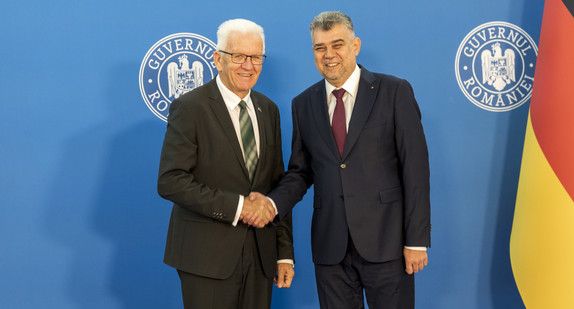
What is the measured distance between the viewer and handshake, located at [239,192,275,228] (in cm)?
191

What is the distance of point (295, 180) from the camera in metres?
2.16

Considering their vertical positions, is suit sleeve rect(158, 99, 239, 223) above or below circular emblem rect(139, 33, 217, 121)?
below

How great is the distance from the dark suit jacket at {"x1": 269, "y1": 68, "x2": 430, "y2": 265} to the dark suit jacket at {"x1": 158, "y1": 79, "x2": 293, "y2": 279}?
0.21 meters

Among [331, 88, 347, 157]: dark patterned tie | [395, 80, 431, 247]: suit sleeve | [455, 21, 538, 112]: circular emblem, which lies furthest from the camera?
[455, 21, 538, 112]: circular emblem

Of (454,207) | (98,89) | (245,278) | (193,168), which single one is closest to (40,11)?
(98,89)

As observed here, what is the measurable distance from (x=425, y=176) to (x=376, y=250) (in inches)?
14.4

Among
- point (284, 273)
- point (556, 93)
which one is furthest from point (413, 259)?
point (556, 93)

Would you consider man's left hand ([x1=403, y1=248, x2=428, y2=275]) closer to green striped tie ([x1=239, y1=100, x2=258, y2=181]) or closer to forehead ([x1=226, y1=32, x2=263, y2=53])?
green striped tie ([x1=239, y1=100, x2=258, y2=181])

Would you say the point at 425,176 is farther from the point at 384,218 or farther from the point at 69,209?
the point at 69,209

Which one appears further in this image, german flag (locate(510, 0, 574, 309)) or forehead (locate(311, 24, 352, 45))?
german flag (locate(510, 0, 574, 309))

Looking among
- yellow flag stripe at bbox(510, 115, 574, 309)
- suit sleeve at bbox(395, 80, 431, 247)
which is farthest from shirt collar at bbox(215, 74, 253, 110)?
yellow flag stripe at bbox(510, 115, 574, 309)

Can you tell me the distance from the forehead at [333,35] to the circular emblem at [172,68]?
864 millimetres

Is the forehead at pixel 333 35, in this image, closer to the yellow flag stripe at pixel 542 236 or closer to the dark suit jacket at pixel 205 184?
the dark suit jacket at pixel 205 184

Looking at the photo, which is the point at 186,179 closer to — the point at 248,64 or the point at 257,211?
the point at 257,211
